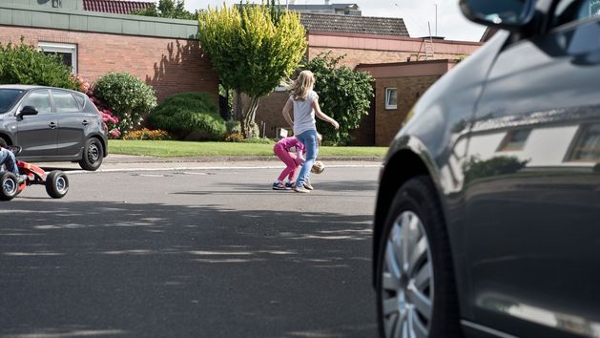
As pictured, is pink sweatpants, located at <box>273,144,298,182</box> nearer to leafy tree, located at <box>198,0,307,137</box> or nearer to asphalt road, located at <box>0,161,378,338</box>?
asphalt road, located at <box>0,161,378,338</box>

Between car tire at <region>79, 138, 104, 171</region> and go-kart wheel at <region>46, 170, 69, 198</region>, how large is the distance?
21.4ft

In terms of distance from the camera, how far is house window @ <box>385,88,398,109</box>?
47.2m

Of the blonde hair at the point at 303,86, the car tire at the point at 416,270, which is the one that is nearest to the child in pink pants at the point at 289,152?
the blonde hair at the point at 303,86

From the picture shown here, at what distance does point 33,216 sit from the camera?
1197 centimetres

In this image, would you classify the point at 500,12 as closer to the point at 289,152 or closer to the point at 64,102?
the point at 289,152

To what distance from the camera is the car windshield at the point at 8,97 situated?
64.5 ft

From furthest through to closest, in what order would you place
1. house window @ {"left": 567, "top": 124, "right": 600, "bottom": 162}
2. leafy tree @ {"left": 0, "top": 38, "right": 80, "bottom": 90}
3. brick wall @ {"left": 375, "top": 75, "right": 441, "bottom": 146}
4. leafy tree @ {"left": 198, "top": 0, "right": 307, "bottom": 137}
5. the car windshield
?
brick wall @ {"left": 375, "top": 75, "right": 441, "bottom": 146}
leafy tree @ {"left": 198, "top": 0, "right": 307, "bottom": 137}
leafy tree @ {"left": 0, "top": 38, "right": 80, "bottom": 90}
the car windshield
house window @ {"left": 567, "top": 124, "right": 600, "bottom": 162}

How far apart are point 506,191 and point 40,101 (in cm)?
1768

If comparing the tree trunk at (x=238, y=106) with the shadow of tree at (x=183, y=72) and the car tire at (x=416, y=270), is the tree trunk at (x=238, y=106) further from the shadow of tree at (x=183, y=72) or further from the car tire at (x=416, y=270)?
the car tire at (x=416, y=270)

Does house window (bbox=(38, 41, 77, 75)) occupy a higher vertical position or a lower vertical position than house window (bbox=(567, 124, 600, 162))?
higher

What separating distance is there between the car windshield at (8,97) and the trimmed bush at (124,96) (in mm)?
17300

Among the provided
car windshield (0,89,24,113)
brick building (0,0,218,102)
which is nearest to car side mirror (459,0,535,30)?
car windshield (0,89,24,113)

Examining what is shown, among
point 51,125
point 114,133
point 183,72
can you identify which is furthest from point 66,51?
point 51,125

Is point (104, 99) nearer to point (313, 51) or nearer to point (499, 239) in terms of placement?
point (313, 51)
